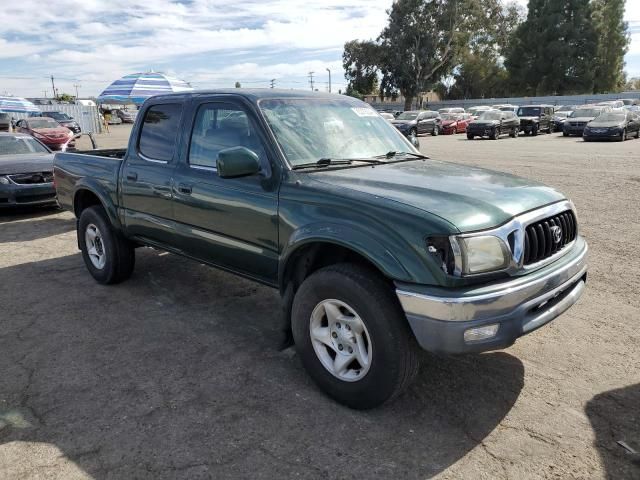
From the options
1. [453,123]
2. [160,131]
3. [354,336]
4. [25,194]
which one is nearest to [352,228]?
[354,336]

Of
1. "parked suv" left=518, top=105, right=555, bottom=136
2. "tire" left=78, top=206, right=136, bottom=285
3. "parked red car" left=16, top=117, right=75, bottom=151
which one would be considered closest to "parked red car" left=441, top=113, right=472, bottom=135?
"parked suv" left=518, top=105, right=555, bottom=136

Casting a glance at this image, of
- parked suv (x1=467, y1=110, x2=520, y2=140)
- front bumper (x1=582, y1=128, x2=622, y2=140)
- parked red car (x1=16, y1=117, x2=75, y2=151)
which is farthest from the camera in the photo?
parked suv (x1=467, y1=110, x2=520, y2=140)

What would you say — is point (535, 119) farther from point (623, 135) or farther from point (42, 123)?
point (42, 123)

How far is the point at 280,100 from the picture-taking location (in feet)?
13.2

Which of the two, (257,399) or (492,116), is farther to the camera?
(492,116)

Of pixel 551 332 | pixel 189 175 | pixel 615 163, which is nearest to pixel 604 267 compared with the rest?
pixel 551 332

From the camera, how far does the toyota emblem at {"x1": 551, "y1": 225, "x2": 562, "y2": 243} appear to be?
320 centimetres

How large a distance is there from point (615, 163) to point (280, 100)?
14.5m

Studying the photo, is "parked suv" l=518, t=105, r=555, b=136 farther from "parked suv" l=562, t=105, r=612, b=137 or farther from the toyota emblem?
the toyota emblem

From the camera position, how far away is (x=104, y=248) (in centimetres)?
540

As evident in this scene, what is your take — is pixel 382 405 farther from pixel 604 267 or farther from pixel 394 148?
pixel 604 267

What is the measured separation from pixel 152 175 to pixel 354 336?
8.18 feet

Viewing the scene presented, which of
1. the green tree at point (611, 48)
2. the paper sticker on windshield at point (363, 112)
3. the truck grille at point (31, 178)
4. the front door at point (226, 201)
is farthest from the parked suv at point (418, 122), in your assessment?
the green tree at point (611, 48)

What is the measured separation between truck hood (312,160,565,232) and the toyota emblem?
16 cm
